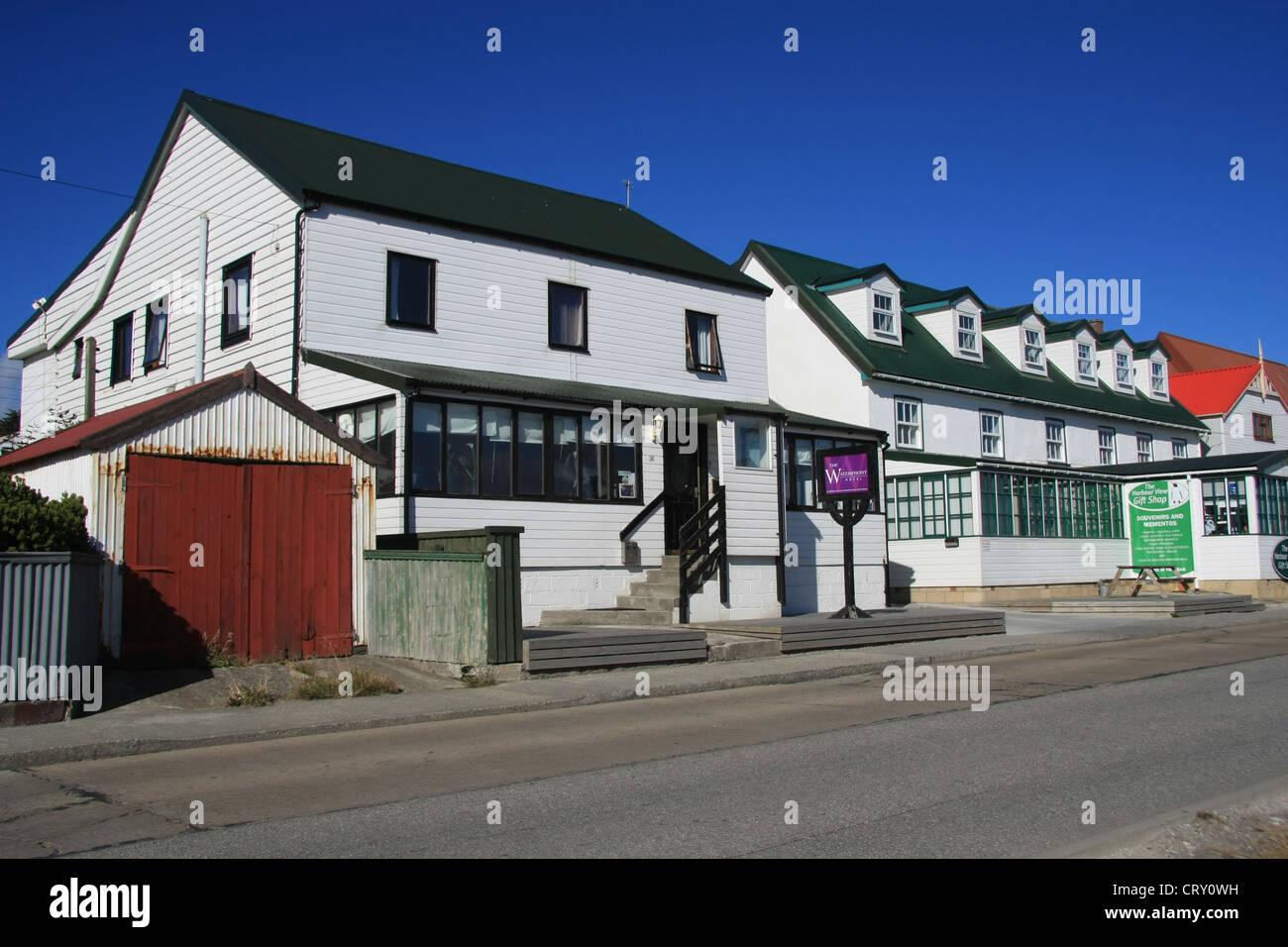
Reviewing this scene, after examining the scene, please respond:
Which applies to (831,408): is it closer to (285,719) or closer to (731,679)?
(731,679)

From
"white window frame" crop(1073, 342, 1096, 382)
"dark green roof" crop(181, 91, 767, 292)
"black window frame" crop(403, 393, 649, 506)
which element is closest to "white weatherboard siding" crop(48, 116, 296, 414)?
"dark green roof" crop(181, 91, 767, 292)

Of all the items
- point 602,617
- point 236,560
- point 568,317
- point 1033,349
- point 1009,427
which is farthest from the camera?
point 1033,349

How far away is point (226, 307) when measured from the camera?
22.2 metres

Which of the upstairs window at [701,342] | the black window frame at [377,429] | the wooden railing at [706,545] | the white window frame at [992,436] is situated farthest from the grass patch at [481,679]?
the white window frame at [992,436]

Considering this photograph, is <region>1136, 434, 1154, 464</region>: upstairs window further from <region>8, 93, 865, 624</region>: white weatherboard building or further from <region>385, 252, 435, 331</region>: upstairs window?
<region>385, 252, 435, 331</region>: upstairs window

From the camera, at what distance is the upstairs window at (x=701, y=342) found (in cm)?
2567

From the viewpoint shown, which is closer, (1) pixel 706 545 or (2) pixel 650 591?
(2) pixel 650 591

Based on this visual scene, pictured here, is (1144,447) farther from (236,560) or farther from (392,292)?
(236,560)

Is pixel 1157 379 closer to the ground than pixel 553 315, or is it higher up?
higher up

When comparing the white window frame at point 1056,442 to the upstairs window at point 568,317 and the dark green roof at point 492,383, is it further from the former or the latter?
the upstairs window at point 568,317

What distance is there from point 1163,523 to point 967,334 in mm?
8725

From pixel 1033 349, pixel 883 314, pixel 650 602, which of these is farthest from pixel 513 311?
pixel 1033 349
